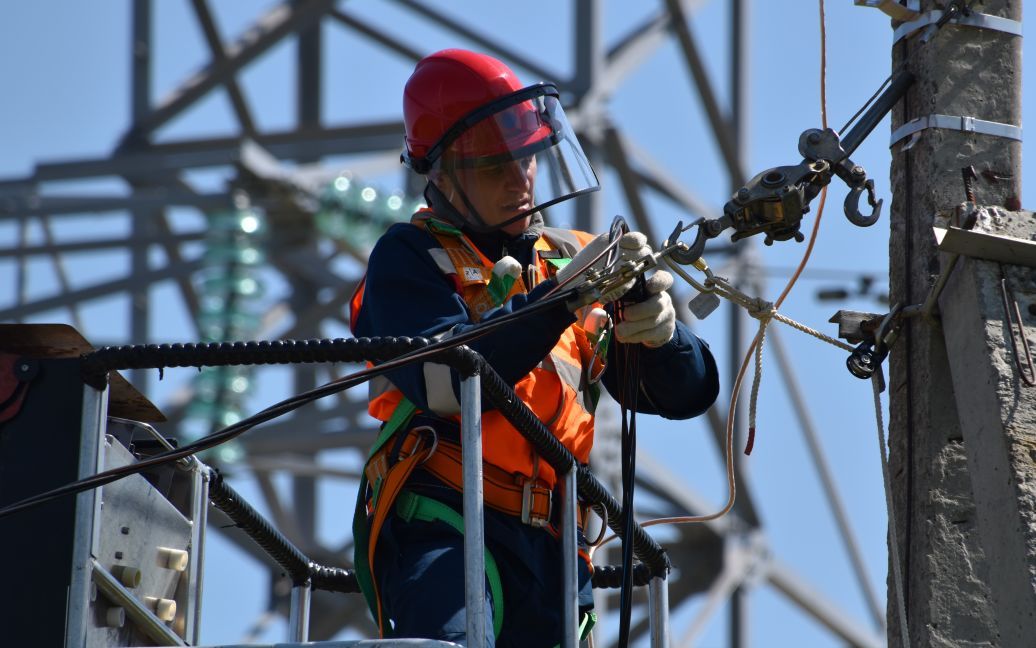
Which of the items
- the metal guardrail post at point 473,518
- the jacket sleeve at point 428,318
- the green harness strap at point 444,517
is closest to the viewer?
the metal guardrail post at point 473,518

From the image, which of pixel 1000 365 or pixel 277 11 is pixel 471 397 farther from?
pixel 277 11

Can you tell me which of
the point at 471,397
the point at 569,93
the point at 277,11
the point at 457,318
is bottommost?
the point at 471,397

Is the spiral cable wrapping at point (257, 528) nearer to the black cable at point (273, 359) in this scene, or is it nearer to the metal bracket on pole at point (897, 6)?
the black cable at point (273, 359)

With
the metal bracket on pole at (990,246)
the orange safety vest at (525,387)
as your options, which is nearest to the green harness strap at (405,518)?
the orange safety vest at (525,387)

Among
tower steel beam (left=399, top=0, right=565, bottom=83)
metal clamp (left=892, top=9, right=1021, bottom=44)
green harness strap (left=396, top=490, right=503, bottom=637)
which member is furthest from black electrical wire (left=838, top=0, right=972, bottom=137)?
tower steel beam (left=399, top=0, right=565, bottom=83)

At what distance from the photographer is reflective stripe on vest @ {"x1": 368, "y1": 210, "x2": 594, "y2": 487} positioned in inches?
187

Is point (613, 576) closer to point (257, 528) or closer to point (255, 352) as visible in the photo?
point (257, 528)

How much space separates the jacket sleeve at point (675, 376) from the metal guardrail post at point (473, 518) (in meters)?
0.91

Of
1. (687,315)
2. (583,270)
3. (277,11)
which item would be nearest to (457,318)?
(583,270)

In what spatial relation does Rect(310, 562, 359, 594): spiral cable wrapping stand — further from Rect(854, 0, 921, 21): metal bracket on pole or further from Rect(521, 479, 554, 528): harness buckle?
Rect(854, 0, 921, 21): metal bracket on pole

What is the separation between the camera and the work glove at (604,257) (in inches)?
175

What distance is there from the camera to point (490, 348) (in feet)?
15.1

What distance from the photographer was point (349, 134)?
1378cm

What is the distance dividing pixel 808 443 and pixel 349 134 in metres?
4.14
